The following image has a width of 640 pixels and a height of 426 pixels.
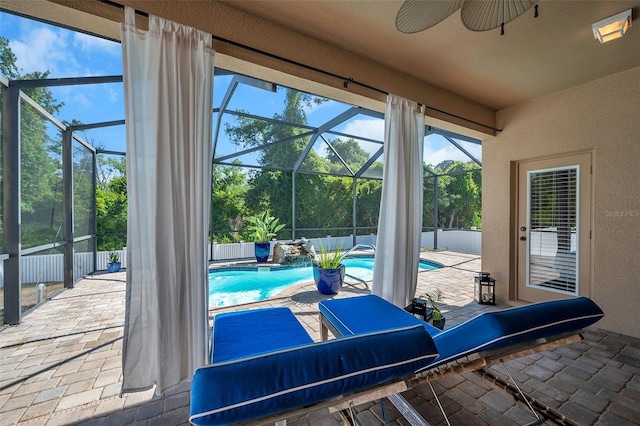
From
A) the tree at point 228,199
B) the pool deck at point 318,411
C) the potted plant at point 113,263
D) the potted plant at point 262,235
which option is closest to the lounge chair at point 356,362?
the pool deck at point 318,411

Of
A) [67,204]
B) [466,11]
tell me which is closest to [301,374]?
[466,11]

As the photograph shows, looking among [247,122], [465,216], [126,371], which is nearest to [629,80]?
[126,371]

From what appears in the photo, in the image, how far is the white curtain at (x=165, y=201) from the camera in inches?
73.8

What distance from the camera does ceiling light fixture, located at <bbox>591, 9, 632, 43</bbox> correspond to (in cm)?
Answer: 216

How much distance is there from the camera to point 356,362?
97 cm

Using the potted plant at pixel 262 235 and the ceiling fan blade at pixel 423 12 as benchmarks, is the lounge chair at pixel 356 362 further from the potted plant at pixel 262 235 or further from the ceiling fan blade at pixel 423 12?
the potted plant at pixel 262 235

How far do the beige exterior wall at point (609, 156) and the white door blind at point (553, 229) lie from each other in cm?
28

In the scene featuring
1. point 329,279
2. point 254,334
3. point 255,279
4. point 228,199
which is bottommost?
point 255,279

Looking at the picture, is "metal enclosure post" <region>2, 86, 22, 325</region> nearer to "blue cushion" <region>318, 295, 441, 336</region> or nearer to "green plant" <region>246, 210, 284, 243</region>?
"blue cushion" <region>318, 295, 441, 336</region>

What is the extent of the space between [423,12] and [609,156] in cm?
331

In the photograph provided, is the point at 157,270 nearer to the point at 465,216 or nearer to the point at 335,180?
the point at 335,180

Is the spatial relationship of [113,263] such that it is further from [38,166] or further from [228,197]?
[228,197]

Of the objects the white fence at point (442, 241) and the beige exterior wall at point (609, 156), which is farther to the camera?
the white fence at point (442, 241)

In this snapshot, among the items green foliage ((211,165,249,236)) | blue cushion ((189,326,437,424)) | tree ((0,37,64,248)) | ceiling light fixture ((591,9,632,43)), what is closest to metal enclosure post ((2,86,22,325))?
tree ((0,37,64,248))
